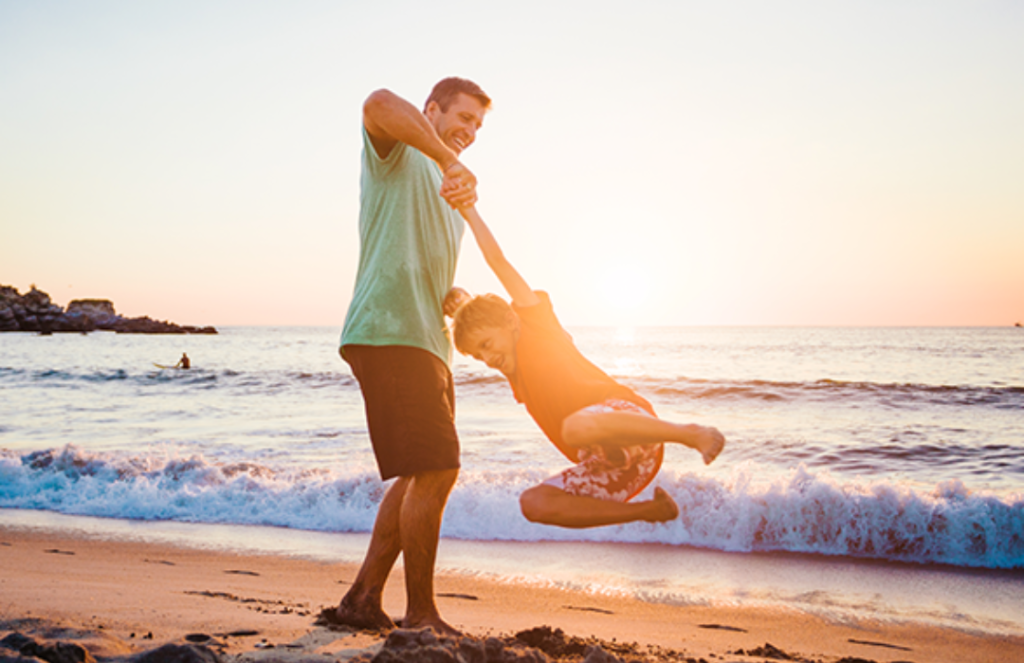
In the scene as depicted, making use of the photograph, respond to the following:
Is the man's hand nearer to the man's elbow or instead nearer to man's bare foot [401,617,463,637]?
the man's elbow

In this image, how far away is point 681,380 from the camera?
20.2 metres

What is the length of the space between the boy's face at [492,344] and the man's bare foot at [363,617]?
1.36m

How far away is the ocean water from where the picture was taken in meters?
5.70

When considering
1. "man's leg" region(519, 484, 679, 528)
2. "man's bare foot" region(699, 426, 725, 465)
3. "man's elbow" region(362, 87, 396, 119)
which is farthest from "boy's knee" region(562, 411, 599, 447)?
"man's elbow" region(362, 87, 396, 119)

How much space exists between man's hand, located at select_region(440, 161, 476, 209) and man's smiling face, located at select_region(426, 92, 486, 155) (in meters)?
0.45

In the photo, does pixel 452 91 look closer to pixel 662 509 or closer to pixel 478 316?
pixel 478 316

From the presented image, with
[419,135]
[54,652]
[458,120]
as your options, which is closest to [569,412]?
[419,135]

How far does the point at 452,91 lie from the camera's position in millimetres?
3025

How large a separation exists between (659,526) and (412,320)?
4.67 meters

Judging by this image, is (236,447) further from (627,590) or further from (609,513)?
(609,513)

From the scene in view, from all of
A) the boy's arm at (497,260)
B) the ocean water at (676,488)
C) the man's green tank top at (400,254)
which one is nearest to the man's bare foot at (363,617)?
the man's green tank top at (400,254)

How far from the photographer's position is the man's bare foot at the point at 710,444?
2.29 metres

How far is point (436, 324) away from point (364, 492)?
5.21 metres

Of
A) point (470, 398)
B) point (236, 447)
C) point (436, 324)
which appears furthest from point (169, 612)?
point (470, 398)
